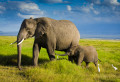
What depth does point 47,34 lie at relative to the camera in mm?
7699

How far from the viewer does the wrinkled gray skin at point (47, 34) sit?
7.70 m

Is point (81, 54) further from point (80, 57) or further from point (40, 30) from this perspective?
point (40, 30)

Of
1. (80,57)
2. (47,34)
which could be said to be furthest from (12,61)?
(80,57)

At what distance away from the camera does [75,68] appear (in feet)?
23.6

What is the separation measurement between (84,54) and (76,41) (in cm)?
102

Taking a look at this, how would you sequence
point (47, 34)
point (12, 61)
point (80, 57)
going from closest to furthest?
point (47, 34)
point (80, 57)
point (12, 61)

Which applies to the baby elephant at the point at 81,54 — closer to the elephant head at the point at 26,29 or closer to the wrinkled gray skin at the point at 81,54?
the wrinkled gray skin at the point at 81,54

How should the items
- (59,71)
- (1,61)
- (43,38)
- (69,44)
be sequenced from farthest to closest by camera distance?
1. (1,61)
2. (69,44)
3. (43,38)
4. (59,71)

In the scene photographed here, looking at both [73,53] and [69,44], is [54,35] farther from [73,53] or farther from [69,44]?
[73,53]

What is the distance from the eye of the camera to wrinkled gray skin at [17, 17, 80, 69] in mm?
7695

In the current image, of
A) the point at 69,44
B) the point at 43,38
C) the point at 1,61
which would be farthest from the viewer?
the point at 1,61

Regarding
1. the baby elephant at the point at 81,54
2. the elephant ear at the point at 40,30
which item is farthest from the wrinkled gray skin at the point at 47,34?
the baby elephant at the point at 81,54

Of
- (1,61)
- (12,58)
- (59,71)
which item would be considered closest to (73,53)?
(59,71)

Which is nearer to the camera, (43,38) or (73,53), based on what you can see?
(43,38)
